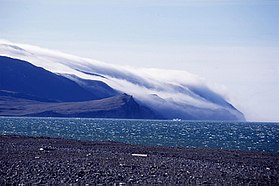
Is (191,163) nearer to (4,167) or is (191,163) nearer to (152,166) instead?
(152,166)

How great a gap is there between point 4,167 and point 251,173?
17.1 m

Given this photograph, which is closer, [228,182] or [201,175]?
[228,182]

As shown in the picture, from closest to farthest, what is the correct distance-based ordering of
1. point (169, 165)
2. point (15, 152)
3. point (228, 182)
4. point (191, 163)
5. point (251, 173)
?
1. point (228, 182)
2. point (251, 173)
3. point (169, 165)
4. point (191, 163)
5. point (15, 152)

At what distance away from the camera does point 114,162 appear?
41438mm

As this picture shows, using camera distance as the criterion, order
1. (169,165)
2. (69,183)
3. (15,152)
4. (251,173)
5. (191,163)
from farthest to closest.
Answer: (15,152) → (191,163) → (169,165) → (251,173) → (69,183)

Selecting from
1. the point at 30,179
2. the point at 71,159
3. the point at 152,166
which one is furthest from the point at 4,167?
the point at 152,166

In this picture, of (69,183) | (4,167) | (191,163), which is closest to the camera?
(69,183)

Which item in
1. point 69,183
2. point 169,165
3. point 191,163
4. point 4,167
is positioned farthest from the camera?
point 191,163

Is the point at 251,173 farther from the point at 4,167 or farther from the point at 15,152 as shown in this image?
the point at 15,152

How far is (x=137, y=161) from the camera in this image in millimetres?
42969

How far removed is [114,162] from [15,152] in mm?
10423

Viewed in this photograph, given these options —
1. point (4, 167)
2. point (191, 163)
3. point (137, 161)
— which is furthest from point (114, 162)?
point (4, 167)

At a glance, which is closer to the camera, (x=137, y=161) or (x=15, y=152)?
(x=137, y=161)

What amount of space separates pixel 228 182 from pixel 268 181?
289cm
